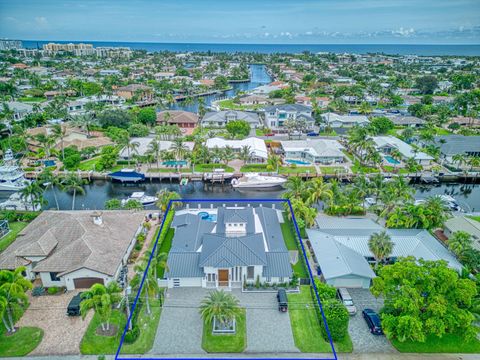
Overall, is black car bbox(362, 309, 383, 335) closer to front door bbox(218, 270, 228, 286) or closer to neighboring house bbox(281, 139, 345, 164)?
front door bbox(218, 270, 228, 286)

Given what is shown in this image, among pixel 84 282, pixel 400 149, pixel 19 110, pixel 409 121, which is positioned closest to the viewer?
pixel 84 282

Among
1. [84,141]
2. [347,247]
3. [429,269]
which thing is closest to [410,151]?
[347,247]

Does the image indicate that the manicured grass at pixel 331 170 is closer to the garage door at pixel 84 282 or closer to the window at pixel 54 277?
the garage door at pixel 84 282

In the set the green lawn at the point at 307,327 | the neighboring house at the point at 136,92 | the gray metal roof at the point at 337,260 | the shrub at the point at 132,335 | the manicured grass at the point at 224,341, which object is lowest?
the green lawn at the point at 307,327

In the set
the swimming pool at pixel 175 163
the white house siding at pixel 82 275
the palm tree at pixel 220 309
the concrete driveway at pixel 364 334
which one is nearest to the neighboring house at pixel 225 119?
the swimming pool at pixel 175 163

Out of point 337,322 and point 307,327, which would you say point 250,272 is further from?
point 337,322

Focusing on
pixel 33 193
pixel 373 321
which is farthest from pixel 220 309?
pixel 33 193
